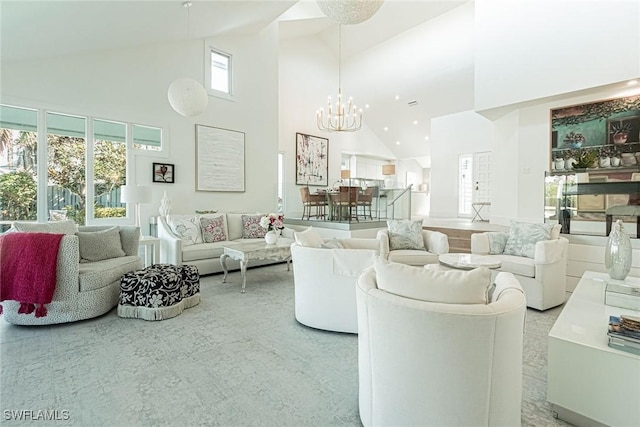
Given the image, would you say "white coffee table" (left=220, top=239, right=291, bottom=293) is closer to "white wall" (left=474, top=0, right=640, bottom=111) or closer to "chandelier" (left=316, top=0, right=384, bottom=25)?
"chandelier" (left=316, top=0, right=384, bottom=25)

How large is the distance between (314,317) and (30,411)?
201 cm

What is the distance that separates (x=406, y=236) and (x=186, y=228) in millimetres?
3428

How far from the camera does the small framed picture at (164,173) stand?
229 inches

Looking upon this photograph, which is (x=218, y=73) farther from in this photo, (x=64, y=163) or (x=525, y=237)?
(x=525, y=237)

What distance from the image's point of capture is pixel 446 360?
143 cm

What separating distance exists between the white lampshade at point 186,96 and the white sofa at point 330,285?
2513 mm

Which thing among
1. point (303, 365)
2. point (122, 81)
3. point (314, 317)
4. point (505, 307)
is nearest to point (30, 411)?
point (303, 365)

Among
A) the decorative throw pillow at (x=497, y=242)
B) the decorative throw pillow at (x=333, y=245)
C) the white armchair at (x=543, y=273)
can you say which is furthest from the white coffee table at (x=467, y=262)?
the decorative throw pillow at (x=333, y=245)

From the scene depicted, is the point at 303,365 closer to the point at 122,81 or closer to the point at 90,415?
the point at 90,415

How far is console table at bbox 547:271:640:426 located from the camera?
1644 mm

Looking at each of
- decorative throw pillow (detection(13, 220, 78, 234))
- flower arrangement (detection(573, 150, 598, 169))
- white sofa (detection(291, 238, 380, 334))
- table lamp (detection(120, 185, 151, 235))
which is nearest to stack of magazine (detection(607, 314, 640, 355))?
white sofa (detection(291, 238, 380, 334))

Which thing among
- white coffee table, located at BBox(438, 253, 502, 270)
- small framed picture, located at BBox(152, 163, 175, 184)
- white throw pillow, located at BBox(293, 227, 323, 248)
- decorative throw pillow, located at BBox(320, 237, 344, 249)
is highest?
small framed picture, located at BBox(152, 163, 175, 184)

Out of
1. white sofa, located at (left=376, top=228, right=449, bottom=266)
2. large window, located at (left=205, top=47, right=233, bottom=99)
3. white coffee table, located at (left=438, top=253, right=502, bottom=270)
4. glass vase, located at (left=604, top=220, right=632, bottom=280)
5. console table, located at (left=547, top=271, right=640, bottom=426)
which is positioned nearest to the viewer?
console table, located at (left=547, top=271, right=640, bottom=426)

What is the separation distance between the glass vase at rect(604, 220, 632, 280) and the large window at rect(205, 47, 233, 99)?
6552mm
